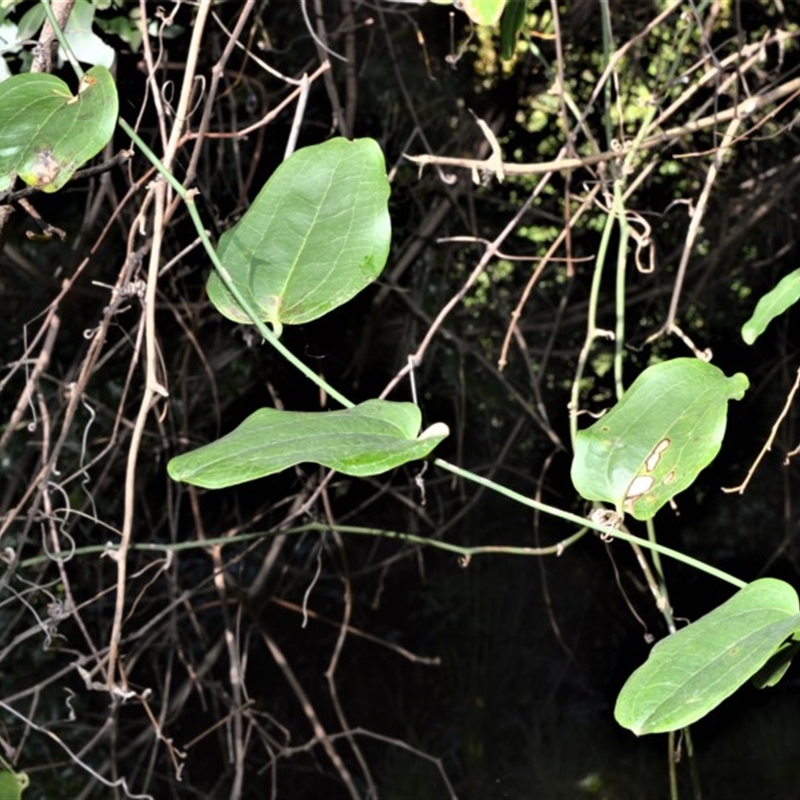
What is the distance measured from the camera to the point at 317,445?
22.6 inches

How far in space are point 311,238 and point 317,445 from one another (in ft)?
0.60

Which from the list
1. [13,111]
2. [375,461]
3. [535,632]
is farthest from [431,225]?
[375,461]

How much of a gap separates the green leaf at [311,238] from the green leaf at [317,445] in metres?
0.10

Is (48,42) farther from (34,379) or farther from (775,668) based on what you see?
(775,668)

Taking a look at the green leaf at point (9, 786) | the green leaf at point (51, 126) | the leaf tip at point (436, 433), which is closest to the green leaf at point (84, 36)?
the green leaf at point (51, 126)

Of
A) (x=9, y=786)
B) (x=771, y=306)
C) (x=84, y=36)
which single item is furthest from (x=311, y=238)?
(x=84, y=36)

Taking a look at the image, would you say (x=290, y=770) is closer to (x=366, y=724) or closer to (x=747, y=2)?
(x=366, y=724)

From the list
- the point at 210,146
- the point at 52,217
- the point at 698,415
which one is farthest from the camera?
the point at 52,217

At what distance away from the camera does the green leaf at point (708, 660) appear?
548 millimetres

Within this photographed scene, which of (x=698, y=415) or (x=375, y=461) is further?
(x=698, y=415)

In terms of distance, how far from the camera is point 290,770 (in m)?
2.21

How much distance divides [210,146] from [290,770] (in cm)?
104

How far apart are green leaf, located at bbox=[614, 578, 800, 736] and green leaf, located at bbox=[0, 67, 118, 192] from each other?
377 millimetres

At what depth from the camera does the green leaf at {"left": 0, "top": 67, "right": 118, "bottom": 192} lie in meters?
A: 0.71
